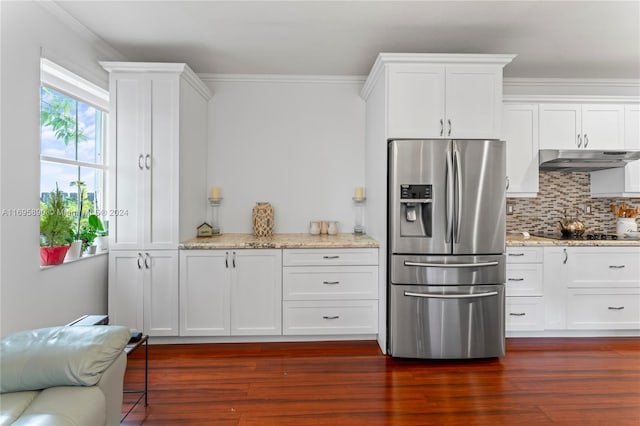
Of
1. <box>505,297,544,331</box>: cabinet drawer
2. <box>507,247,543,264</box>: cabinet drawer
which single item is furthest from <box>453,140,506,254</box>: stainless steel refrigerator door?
<box>505,297,544,331</box>: cabinet drawer

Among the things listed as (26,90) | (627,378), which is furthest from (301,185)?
(627,378)

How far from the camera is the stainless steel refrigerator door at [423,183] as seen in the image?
2.72 meters

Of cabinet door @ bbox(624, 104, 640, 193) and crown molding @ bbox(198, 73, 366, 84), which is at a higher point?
crown molding @ bbox(198, 73, 366, 84)

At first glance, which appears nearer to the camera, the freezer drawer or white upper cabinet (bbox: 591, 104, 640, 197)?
the freezer drawer

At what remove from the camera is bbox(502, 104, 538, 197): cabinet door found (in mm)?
3436

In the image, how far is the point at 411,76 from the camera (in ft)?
9.23

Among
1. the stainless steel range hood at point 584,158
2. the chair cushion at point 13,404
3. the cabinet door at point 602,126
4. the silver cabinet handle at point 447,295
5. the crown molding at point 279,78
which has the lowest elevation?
the chair cushion at point 13,404

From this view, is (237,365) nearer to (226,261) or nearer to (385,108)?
(226,261)

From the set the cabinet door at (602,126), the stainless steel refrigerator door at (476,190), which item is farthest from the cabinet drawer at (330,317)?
the cabinet door at (602,126)

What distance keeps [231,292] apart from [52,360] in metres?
1.70

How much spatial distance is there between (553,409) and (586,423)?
17 cm

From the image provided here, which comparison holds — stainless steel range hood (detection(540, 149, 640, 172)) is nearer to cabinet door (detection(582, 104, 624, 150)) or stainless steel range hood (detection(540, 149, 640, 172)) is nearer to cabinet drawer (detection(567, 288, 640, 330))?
cabinet door (detection(582, 104, 624, 150))

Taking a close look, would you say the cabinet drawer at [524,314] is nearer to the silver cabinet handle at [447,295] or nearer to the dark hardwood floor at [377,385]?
the dark hardwood floor at [377,385]

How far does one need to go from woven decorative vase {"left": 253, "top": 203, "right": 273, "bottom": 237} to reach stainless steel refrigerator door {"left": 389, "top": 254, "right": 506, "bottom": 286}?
1386mm
